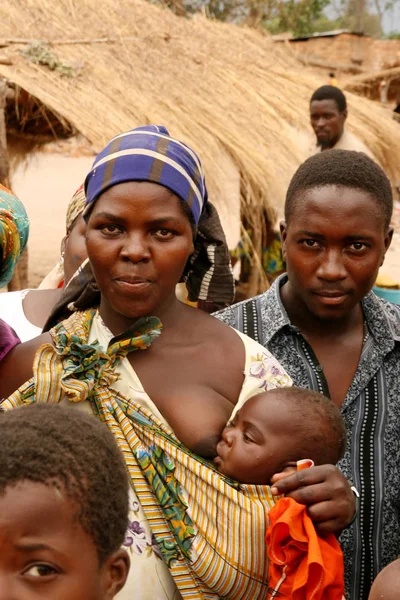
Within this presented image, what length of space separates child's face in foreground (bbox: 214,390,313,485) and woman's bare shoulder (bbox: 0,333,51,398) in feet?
1.72

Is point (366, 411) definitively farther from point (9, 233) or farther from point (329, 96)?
point (329, 96)

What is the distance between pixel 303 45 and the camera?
1789 centimetres

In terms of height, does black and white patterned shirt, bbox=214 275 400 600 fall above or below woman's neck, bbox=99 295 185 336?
below

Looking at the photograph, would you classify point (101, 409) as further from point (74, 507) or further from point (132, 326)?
point (74, 507)

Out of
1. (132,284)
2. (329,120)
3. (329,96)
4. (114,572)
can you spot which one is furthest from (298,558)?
(329,96)

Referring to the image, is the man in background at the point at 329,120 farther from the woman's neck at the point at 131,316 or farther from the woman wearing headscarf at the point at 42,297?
the woman's neck at the point at 131,316

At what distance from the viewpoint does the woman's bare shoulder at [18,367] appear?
6.64 ft

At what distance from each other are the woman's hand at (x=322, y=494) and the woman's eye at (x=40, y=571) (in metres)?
0.66

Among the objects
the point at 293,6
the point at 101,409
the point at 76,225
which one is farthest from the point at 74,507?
the point at 293,6

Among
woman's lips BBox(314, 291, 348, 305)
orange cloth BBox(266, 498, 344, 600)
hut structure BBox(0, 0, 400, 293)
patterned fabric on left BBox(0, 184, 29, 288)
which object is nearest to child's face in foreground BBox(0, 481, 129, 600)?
orange cloth BBox(266, 498, 344, 600)

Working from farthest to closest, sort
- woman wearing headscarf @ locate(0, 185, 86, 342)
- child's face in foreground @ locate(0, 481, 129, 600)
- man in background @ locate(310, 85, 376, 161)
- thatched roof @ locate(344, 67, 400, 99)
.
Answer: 1. thatched roof @ locate(344, 67, 400, 99)
2. man in background @ locate(310, 85, 376, 161)
3. woman wearing headscarf @ locate(0, 185, 86, 342)
4. child's face in foreground @ locate(0, 481, 129, 600)

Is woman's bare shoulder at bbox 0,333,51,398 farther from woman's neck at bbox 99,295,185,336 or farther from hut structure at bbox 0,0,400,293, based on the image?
hut structure at bbox 0,0,400,293

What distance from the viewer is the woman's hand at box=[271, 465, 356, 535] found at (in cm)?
188

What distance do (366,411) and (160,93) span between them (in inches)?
245
